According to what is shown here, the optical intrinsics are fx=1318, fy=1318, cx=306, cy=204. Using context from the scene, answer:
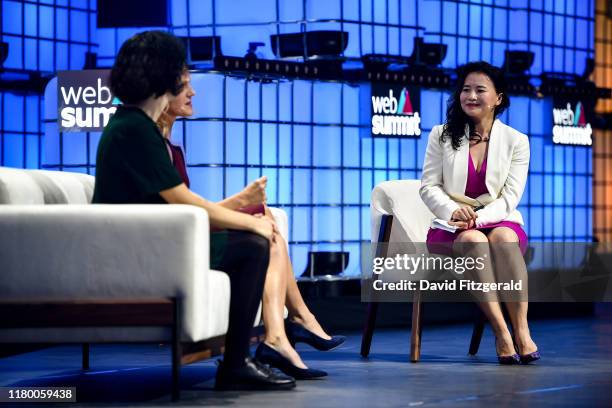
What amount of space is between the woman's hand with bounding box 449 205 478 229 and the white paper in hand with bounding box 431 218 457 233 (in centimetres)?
2

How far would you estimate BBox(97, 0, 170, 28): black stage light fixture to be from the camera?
705 centimetres

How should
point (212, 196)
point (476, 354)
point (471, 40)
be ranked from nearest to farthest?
point (476, 354) → point (212, 196) → point (471, 40)

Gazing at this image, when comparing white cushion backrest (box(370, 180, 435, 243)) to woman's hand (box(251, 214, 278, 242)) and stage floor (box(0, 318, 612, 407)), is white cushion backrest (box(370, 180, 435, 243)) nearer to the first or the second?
stage floor (box(0, 318, 612, 407))

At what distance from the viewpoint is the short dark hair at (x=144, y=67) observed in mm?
3850

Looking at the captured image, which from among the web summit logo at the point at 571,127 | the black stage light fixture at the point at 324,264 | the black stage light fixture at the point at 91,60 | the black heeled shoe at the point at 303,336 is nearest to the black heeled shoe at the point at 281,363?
the black heeled shoe at the point at 303,336

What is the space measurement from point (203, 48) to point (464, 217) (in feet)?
7.62

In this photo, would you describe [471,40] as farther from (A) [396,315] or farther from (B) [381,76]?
(A) [396,315]

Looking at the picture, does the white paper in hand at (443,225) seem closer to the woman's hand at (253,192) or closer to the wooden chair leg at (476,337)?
the wooden chair leg at (476,337)

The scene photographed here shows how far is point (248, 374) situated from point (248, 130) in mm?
3062

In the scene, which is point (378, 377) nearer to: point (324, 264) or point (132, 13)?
point (324, 264)

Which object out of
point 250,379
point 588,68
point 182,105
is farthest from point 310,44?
point 250,379

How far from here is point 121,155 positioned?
A: 12.4 feet

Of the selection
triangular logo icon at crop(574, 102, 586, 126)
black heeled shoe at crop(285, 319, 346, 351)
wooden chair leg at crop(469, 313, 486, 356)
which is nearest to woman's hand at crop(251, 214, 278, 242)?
black heeled shoe at crop(285, 319, 346, 351)

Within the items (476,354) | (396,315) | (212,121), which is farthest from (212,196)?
(476,354)
